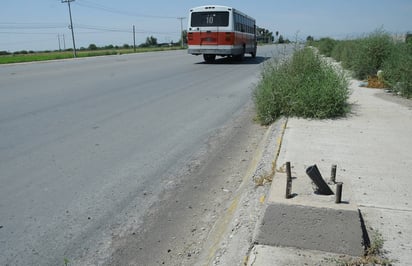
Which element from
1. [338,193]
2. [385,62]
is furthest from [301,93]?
[385,62]

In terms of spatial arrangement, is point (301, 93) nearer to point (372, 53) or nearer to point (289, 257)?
point (289, 257)

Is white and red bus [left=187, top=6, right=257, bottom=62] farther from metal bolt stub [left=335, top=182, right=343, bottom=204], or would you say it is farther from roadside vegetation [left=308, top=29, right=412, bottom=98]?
metal bolt stub [left=335, top=182, right=343, bottom=204]

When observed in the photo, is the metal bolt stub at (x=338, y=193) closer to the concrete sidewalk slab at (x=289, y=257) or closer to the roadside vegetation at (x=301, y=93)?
the concrete sidewalk slab at (x=289, y=257)

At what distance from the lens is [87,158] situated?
18.7 ft

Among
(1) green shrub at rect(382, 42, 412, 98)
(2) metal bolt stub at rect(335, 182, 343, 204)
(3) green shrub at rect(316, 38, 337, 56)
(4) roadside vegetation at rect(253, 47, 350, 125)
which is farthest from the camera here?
(3) green shrub at rect(316, 38, 337, 56)

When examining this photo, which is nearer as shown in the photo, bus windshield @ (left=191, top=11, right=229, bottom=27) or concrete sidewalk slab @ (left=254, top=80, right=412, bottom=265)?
concrete sidewalk slab @ (left=254, top=80, right=412, bottom=265)

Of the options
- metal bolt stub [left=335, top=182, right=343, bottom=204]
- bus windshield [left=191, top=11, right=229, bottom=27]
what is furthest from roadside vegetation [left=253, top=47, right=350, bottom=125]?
bus windshield [left=191, top=11, right=229, bottom=27]

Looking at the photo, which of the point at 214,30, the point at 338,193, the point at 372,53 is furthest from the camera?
the point at 214,30

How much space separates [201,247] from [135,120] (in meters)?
5.06

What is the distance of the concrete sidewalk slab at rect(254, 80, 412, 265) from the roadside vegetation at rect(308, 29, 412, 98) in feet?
5.80

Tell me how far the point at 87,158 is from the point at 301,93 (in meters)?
4.16

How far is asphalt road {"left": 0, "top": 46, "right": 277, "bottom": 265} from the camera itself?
3719 millimetres

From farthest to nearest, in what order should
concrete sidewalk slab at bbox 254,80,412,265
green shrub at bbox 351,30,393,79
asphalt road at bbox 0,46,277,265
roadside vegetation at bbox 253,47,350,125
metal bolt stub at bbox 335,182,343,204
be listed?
green shrub at bbox 351,30,393,79
roadside vegetation at bbox 253,47,350,125
asphalt road at bbox 0,46,277,265
concrete sidewalk slab at bbox 254,80,412,265
metal bolt stub at bbox 335,182,343,204

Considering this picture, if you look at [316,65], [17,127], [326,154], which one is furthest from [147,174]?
[316,65]
